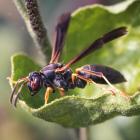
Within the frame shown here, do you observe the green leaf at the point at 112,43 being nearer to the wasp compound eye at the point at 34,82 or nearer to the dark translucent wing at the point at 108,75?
the dark translucent wing at the point at 108,75

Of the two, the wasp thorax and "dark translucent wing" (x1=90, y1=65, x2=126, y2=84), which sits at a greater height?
the wasp thorax

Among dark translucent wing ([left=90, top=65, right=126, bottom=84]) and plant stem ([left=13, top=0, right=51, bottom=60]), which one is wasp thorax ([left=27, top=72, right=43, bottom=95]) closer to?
plant stem ([left=13, top=0, right=51, bottom=60])

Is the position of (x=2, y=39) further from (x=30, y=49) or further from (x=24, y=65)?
(x=24, y=65)

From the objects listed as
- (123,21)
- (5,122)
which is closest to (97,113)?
(123,21)

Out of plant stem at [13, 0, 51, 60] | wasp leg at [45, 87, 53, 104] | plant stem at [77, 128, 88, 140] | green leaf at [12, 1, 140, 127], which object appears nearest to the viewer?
plant stem at [13, 0, 51, 60]

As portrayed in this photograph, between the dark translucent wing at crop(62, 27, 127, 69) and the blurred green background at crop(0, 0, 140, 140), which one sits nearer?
the dark translucent wing at crop(62, 27, 127, 69)

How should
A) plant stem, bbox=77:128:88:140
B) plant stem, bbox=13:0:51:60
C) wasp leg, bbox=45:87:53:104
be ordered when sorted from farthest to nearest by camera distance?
plant stem, bbox=77:128:88:140 < wasp leg, bbox=45:87:53:104 < plant stem, bbox=13:0:51:60

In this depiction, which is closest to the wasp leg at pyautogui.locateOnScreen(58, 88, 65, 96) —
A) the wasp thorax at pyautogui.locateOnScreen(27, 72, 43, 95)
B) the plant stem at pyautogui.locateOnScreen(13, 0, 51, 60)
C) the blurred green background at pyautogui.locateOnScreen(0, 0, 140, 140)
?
the wasp thorax at pyautogui.locateOnScreen(27, 72, 43, 95)

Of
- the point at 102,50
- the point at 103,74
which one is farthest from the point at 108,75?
the point at 102,50
